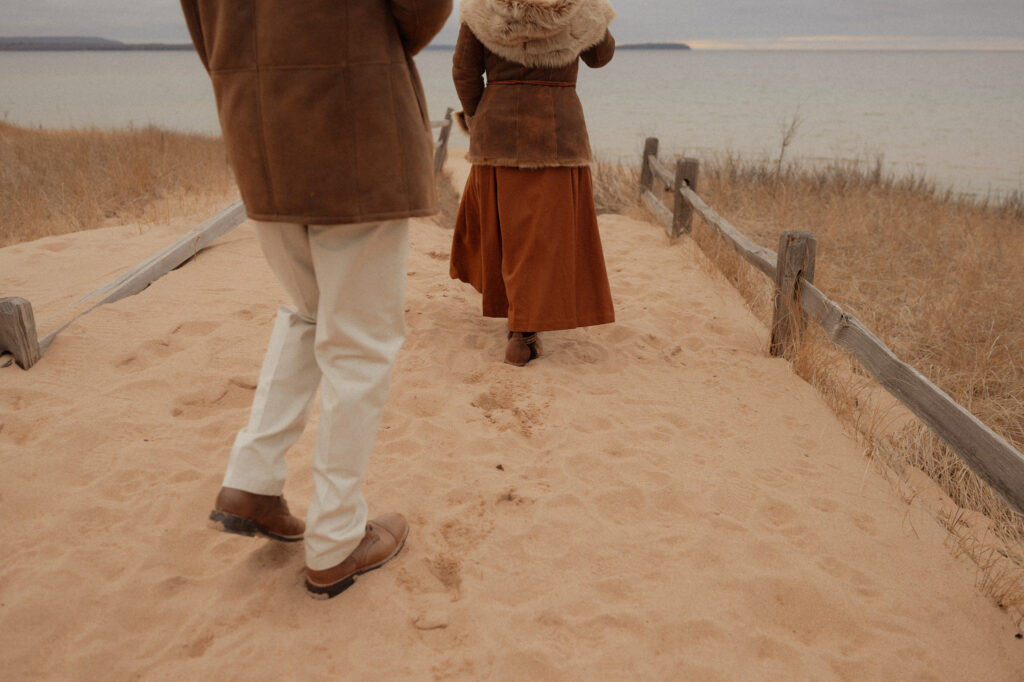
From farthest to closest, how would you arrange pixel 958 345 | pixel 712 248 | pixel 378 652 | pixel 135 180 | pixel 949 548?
pixel 135 180, pixel 712 248, pixel 958 345, pixel 949 548, pixel 378 652

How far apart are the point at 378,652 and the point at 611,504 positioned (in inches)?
41.0

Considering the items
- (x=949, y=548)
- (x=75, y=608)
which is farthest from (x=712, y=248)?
(x=75, y=608)

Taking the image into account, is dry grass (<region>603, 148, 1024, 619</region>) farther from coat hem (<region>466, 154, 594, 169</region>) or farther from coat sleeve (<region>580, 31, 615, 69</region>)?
coat sleeve (<region>580, 31, 615, 69</region>)

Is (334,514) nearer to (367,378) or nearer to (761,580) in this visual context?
(367,378)

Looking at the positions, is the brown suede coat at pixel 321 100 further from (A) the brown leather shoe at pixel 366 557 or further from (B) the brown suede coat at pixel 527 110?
(B) the brown suede coat at pixel 527 110

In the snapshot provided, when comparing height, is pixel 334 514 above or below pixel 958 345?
above

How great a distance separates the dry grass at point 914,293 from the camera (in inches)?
124

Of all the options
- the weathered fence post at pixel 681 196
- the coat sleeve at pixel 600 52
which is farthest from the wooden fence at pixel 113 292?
the weathered fence post at pixel 681 196

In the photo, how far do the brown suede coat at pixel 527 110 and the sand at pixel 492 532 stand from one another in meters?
1.10

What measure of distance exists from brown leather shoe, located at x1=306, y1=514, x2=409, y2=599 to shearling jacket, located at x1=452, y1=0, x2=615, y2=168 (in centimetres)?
199

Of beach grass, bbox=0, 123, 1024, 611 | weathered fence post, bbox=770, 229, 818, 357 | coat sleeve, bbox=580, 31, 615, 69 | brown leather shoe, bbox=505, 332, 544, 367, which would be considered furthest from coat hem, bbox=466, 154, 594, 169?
beach grass, bbox=0, 123, 1024, 611

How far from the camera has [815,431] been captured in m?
3.16

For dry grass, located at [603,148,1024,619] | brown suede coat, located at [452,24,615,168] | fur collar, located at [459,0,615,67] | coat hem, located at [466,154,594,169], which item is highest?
fur collar, located at [459,0,615,67]

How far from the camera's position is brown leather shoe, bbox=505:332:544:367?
371 centimetres
